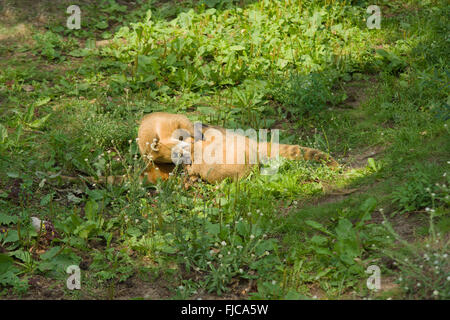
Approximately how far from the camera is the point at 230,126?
6.46 m

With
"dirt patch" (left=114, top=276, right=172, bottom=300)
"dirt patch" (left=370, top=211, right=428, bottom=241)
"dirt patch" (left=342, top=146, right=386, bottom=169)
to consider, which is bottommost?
"dirt patch" (left=114, top=276, right=172, bottom=300)

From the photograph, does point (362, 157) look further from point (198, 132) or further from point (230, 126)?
point (198, 132)

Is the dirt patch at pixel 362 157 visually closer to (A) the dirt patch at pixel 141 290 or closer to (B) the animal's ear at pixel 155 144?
(B) the animal's ear at pixel 155 144

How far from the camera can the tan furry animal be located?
18.3ft

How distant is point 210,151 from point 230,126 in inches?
35.3

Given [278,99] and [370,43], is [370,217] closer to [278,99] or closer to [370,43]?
[278,99]

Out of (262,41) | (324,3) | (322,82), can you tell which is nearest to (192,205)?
(322,82)

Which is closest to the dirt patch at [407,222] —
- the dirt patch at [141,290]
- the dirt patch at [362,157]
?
the dirt patch at [362,157]

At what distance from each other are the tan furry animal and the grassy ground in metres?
0.15

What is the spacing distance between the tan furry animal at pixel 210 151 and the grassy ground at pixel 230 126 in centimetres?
15

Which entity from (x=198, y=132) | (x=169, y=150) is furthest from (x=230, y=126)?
(x=169, y=150)

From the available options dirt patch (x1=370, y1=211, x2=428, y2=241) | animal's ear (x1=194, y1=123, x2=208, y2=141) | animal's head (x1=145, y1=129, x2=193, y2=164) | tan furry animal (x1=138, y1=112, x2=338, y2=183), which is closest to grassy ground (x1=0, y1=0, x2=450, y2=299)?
dirt patch (x1=370, y1=211, x2=428, y2=241)

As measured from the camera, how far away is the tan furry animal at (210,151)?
5582 millimetres

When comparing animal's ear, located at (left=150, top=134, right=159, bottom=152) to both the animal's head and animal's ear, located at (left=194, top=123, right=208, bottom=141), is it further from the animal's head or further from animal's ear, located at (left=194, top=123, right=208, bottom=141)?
animal's ear, located at (left=194, top=123, right=208, bottom=141)
